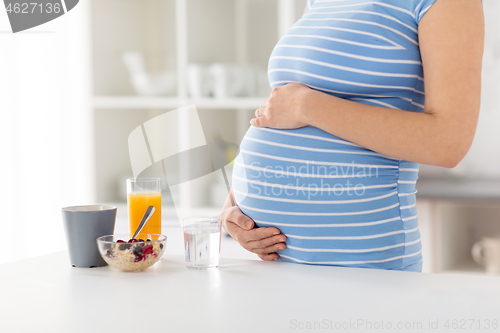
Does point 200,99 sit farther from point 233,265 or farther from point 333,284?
point 333,284

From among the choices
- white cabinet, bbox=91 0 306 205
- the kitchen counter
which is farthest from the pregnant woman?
white cabinet, bbox=91 0 306 205

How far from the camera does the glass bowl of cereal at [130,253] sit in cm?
74

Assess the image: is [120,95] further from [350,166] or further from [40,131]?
[350,166]

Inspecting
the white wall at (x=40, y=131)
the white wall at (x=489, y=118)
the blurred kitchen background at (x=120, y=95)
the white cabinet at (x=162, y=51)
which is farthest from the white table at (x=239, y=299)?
the white wall at (x=489, y=118)

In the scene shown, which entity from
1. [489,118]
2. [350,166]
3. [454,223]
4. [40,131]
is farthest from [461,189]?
[40,131]

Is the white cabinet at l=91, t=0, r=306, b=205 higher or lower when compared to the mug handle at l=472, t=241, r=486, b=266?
higher

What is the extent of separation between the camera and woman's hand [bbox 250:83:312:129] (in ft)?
2.76

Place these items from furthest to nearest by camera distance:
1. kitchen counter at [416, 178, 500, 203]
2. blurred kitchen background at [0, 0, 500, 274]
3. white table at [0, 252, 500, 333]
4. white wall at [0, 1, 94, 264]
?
white wall at [0, 1, 94, 264] → blurred kitchen background at [0, 0, 500, 274] → kitchen counter at [416, 178, 500, 203] → white table at [0, 252, 500, 333]

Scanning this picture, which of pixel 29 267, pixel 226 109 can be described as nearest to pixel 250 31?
pixel 226 109

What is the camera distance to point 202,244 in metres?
0.77

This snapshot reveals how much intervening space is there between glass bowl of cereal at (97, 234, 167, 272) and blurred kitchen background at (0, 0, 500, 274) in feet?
4.41

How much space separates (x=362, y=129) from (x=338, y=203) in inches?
5.3

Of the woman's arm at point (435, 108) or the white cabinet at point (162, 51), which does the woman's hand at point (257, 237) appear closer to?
the woman's arm at point (435, 108)

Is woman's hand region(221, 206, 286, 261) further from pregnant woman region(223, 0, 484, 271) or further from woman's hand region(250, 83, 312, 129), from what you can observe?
woman's hand region(250, 83, 312, 129)
